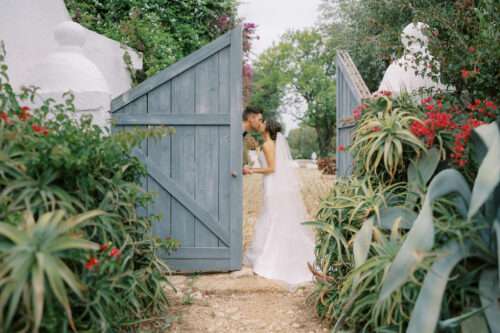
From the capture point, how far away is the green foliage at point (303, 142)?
35.9 meters

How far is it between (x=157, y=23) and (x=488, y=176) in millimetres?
6270

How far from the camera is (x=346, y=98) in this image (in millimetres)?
4836

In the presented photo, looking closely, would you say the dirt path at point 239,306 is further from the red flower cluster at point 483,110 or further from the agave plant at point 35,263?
the red flower cluster at point 483,110

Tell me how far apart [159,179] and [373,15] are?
7554 millimetres

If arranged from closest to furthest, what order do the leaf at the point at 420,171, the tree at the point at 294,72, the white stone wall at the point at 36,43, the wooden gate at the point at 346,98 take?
the leaf at the point at 420,171
the white stone wall at the point at 36,43
the wooden gate at the point at 346,98
the tree at the point at 294,72

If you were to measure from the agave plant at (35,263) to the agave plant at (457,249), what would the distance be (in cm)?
149

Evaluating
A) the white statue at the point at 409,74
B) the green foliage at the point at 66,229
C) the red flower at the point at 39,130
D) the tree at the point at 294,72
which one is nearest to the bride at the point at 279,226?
the white statue at the point at 409,74

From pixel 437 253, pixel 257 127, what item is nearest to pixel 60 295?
pixel 437 253

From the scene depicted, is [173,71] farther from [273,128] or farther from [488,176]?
[488,176]

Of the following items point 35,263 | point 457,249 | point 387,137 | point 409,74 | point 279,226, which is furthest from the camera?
point 279,226

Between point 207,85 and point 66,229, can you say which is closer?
point 66,229

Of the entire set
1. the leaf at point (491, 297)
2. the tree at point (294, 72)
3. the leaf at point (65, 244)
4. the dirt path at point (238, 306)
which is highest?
the tree at point (294, 72)

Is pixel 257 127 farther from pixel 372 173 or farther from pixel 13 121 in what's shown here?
pixel 13 121

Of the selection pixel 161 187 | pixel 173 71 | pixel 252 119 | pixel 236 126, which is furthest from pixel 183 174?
pixel 252 119
